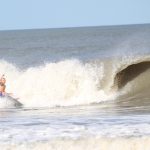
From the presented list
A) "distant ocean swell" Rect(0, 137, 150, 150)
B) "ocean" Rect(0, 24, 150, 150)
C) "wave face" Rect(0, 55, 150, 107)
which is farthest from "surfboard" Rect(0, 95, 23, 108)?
"distant ocean swell" Rect(0, 137, 150, 150)

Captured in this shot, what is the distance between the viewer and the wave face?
61.2 ft

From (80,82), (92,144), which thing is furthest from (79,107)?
(92,144)

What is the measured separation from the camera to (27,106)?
59.5ft

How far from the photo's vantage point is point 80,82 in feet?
64.8

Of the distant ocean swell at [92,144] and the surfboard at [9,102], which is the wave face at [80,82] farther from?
the distant ocean swell at [92,144]

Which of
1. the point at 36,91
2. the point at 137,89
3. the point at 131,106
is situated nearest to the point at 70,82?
the point at 36,91

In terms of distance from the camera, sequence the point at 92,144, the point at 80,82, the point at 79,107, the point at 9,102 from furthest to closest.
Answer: the point at 80,82
the point at 9,102
the point at 79,107
the point at 92,144

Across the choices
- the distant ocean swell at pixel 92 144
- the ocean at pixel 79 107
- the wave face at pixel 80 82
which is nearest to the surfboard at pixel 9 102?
the ocean at pixel 79 107

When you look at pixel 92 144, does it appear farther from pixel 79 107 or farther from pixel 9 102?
pixel 9 102

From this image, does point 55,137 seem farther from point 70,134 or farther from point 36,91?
point 36,91

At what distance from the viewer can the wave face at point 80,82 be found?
1864 cm

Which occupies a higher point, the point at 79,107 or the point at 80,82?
the point at 80,82

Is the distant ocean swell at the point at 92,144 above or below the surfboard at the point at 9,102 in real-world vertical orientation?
below

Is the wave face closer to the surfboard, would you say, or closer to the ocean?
the ocean
